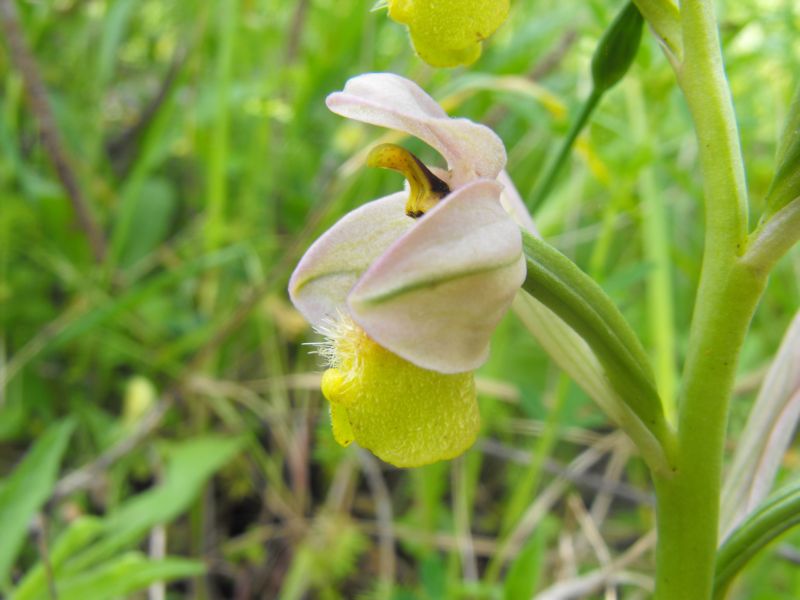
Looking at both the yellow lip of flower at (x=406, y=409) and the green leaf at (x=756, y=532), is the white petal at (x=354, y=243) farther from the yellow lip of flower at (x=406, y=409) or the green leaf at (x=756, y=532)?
the green leaf at (x=756, y=532)

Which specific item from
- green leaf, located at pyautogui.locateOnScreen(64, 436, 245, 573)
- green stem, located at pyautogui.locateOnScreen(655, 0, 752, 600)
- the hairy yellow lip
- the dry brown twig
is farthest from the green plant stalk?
the dry brown twig

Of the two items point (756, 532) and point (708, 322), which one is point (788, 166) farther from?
point (756, 532)

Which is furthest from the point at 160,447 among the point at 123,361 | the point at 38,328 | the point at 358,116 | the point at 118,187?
the point at 358,116

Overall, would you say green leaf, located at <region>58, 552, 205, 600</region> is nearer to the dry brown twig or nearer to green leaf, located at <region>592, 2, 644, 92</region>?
green leaf, located at <region>592, 2, 644, 92</region>

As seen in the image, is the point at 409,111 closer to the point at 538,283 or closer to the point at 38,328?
the point at 538,283

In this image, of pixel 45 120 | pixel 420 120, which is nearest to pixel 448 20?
pixel 420 120

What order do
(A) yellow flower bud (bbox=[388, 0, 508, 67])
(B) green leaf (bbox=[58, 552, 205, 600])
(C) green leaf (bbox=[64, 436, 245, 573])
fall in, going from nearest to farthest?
(A) yellow flower bud (bbox=[388, 0, 508, 67]) < (B) green leaf (bbox=[58, 552, 205, 600]) < (C) green leaf (bbox=[64, 436, 245, 573])
